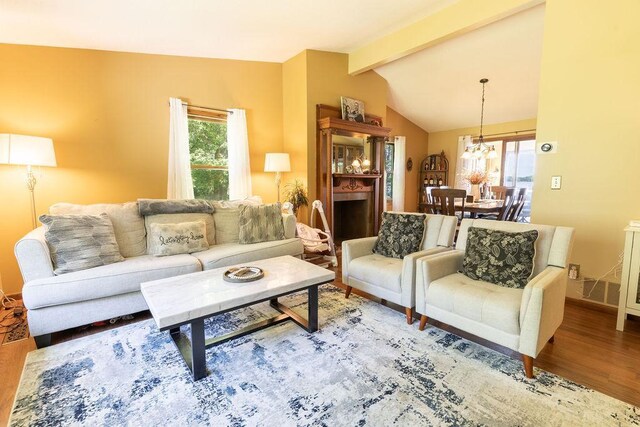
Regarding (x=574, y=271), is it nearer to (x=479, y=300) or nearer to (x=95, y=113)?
(x=479, y=300)

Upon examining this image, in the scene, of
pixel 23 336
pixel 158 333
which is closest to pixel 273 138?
pixel 158 333

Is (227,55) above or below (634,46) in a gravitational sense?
above

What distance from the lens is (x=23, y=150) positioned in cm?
255

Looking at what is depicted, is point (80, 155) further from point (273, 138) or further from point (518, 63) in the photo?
point (518, 63)

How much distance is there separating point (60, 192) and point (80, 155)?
442mm

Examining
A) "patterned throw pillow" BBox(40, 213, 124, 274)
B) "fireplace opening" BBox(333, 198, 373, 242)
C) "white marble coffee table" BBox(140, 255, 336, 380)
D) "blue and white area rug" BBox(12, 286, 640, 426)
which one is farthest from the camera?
"fireplace opening" BBox(333, 198, 373, 242)

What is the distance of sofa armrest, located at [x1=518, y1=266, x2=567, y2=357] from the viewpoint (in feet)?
5.48

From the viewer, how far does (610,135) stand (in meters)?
2.47

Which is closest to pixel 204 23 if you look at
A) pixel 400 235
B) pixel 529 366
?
pixel 400 235

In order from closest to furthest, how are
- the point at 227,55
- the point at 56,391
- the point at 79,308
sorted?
the point at 56,391 → the point at 79,308 → the point at 227,55

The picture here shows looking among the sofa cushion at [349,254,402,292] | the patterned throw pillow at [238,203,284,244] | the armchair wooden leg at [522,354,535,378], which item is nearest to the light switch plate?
the sofa cushion at [349,254,402,292]

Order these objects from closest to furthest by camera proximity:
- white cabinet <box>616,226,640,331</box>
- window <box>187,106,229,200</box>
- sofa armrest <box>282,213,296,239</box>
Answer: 1. white cabinet <box>616,226,640,331</box>
2. sofa armrest <box>282,213,296,239</box>
3. window <box>187,106,229,200</box>

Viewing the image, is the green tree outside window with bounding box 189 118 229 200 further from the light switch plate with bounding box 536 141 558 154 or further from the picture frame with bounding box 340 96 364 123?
the light switch plate with bounding box 536 141 558 154

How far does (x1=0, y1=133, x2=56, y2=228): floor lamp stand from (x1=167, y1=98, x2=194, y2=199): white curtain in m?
1.19
